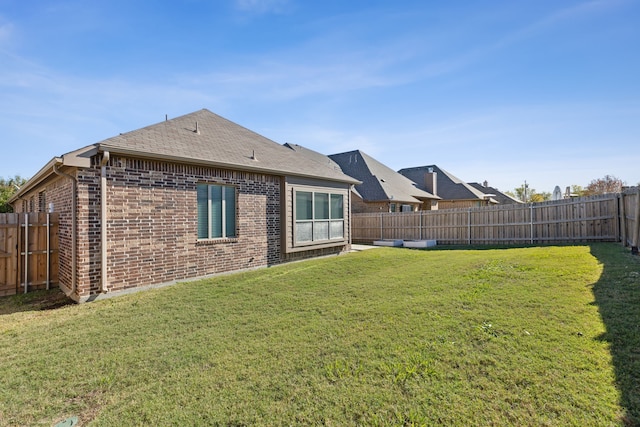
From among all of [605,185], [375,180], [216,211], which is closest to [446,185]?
[375,180]

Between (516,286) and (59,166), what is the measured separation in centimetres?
1027

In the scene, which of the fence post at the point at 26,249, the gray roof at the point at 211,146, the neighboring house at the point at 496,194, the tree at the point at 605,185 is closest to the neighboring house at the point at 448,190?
the neighboring house at the point at 496,194

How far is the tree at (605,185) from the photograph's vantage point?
41944 mm

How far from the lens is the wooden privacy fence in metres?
7.64

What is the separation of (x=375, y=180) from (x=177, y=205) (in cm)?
1714

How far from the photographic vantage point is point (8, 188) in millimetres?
26328

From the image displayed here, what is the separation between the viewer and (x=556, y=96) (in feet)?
35.4

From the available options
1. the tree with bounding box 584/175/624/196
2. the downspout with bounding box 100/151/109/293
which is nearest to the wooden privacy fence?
the downspout with bounding box 100/151/109/293

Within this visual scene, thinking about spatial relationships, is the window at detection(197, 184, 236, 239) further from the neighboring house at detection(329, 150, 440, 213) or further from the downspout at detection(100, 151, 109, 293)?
the neighboring house at detection(329, 150, 440, 213)

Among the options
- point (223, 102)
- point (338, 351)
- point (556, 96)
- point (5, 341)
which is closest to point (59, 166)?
point (5, 341)

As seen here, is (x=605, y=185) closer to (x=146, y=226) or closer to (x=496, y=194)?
(x=496, y=194)

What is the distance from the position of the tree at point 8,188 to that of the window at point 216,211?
2437cm

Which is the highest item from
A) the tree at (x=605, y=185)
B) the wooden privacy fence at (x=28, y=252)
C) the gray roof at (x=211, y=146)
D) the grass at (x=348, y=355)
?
the tree at (x=605, y=185)

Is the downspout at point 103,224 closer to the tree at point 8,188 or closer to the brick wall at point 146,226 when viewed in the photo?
the brick wall at point 146,226
